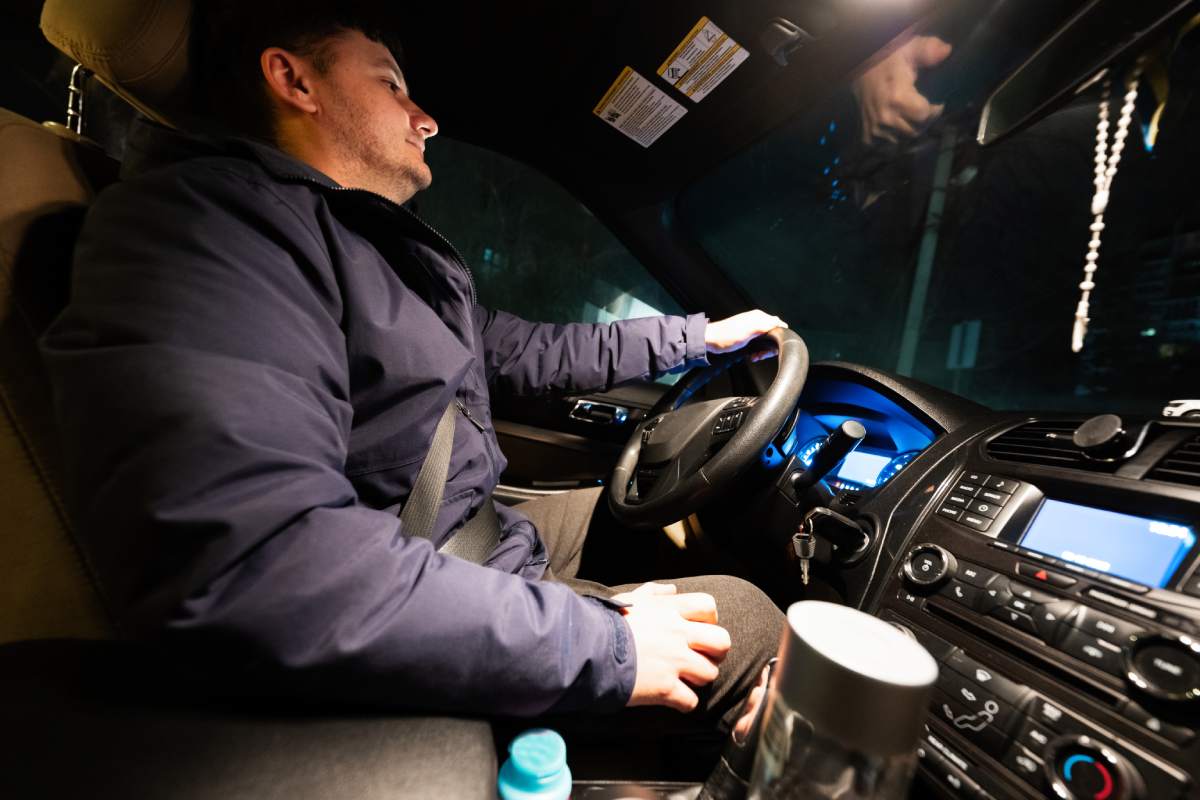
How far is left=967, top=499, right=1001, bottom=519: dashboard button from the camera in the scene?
33.9 inches

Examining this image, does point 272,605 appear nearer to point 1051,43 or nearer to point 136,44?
point 136,44

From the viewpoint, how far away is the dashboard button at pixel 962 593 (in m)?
0.78

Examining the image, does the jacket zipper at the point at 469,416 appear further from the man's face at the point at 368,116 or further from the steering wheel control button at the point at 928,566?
the steering wheel control button at the point at 928,566

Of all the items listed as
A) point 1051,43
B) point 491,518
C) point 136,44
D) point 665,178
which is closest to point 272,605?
point 491,518

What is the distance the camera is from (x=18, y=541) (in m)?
0.60

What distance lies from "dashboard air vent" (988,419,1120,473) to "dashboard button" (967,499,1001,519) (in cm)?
10

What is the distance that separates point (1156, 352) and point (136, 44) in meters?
3.56

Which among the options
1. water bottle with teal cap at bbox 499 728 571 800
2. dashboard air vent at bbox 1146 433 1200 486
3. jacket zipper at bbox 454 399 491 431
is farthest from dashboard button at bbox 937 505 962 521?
jacket zipper at bbox 454 399 491 431

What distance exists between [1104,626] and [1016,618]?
9 centimetres

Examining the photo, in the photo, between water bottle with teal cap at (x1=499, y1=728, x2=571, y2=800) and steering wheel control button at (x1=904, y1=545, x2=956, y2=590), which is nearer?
water bottle with teal cap at (x1=499, y1=728, x2=571, y2=800)

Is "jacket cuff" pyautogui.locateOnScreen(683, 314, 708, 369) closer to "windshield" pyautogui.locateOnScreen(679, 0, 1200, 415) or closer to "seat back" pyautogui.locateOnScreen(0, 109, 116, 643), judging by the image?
"windshield" pyautogui.locateOnScreen(679, 0, 1200, 415)

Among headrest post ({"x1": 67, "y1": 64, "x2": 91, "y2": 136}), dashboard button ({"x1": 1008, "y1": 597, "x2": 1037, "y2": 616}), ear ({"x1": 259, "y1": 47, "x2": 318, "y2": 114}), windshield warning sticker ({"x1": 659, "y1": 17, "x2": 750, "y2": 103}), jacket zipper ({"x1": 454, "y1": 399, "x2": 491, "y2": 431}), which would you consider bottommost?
dashboard button ({"x1": 1008, "y1": 597, "x2": 1037, "y2": 616})

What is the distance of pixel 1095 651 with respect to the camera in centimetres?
63

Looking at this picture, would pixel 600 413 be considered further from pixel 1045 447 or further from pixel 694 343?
pixel 1045 447
